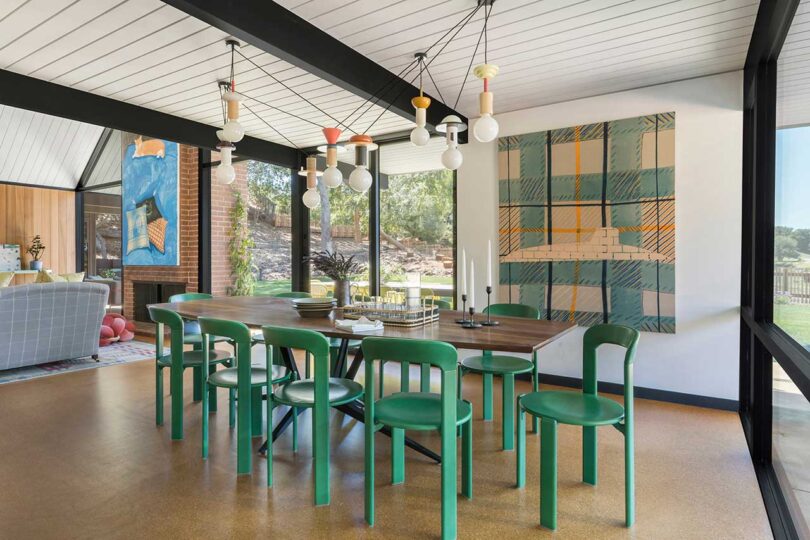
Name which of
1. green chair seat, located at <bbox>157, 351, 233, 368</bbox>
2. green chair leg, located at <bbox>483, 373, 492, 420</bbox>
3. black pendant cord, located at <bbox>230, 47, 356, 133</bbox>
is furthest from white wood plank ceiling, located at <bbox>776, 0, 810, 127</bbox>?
green chair seat, located at <bbox>157, 351, 233, 368</bbox>

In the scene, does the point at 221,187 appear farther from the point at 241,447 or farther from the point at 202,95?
the point at 241,447

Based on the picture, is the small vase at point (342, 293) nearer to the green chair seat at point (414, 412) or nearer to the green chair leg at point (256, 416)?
the green chair leg at point (256, 416)

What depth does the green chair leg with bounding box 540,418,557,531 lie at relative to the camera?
6.41ft

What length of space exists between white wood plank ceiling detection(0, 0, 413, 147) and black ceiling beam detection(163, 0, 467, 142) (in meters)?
0.47

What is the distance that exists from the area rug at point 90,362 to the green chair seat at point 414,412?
3.92m

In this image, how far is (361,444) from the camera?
2824 mm

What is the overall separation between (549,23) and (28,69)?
340 cm

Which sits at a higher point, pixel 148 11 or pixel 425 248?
pixel 148 11

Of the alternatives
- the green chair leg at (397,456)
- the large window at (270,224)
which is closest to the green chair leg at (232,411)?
the green chair leg at (397,456)

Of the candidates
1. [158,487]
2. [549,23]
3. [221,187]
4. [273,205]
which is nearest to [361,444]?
[158,487]

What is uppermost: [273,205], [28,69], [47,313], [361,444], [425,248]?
[28,69]

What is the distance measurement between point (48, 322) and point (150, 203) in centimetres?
254

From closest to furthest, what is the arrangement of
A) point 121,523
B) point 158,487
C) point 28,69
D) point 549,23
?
1. point 121,523
2. point 158,487
3. point 549,23
4. point 28,69

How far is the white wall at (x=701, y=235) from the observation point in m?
3.43
